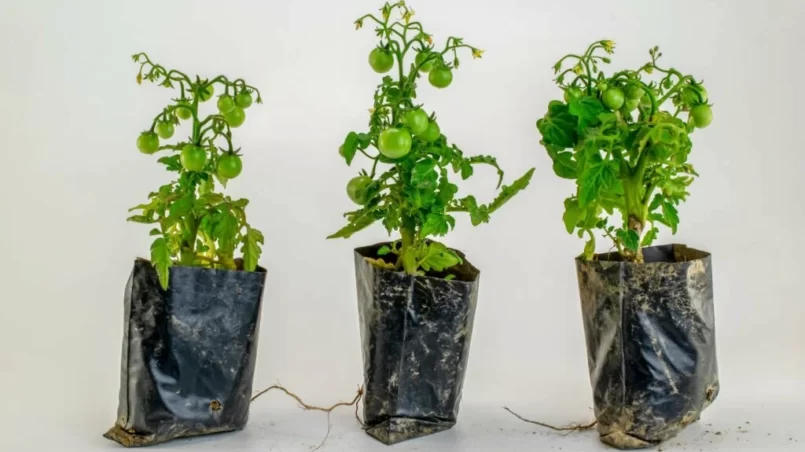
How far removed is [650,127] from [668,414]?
503 millimetres

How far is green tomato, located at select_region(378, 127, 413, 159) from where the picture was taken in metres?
1.55

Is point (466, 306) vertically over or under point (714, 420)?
over

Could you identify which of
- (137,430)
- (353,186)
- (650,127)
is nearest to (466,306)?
(353,186)

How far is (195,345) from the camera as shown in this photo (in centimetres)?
168

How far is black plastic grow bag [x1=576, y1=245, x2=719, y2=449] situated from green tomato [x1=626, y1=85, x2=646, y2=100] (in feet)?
0.94

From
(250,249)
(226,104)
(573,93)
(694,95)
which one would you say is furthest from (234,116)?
(694,95)

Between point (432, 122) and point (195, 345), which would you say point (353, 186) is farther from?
point (195, 345)

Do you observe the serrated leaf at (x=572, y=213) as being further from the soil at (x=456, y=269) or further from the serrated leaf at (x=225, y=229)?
the serrated leaf at (x=225, y=229)

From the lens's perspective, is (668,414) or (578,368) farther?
(578,368)

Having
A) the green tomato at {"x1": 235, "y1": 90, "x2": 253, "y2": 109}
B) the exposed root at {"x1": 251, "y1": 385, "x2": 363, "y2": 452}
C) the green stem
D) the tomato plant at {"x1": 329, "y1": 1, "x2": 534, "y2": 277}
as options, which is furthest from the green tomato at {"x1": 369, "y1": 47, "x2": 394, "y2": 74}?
the exposed root at {"x1": 251, "y1": 385, "x2": 363, "y2": 452}

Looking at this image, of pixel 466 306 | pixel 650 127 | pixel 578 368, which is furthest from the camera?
pixel 578 368

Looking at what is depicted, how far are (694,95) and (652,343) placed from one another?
0.44 metres

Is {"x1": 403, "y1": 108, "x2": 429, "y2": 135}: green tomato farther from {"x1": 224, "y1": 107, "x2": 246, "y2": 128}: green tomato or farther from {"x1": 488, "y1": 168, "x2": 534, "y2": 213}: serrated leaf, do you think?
{"x1": 224, "y1": 107, "x2": 246, "y2": 128}: green tomato

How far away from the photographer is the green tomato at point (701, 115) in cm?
165
